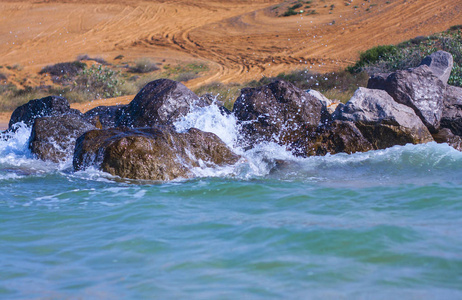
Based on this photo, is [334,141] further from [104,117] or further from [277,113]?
[104,117]

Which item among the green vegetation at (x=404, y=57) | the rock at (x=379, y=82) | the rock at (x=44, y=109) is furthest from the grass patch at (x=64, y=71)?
the rock at (x=379, y=82)

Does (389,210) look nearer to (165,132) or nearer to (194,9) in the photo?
(165,132)

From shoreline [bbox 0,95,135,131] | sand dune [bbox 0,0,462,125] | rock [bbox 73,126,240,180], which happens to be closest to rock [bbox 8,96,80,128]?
rock [bbox 73,126,240,180]

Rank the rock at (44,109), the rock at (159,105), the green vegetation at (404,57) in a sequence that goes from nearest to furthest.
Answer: the rock at (159,105) < the rock at (44,109) < the green vegetation at (404,57)

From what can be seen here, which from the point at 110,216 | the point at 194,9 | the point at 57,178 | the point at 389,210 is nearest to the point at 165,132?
the point at 57,178

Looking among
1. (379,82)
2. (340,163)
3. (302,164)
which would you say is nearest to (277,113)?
(302,164)

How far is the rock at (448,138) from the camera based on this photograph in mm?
8653

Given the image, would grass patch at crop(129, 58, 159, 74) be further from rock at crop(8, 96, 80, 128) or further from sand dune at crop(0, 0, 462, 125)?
rock at crop(8, 96, 80, 128)

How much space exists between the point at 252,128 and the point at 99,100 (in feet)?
31.7

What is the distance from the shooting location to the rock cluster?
7.00 metres

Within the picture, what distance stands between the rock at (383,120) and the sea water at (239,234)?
1.18 meters

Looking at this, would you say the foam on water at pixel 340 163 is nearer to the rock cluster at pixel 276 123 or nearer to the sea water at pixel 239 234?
the sea water at pixel 239 234

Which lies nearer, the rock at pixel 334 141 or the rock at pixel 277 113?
the rock at pixel 334 141

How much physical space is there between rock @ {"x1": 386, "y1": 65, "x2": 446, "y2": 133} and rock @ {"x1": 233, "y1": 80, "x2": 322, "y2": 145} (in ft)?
5.46
